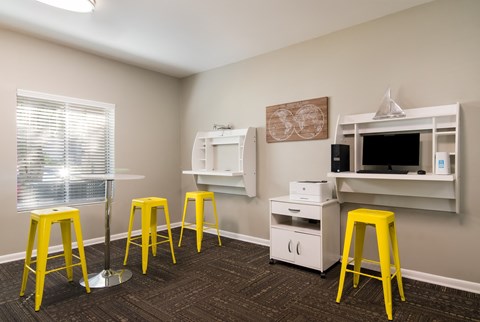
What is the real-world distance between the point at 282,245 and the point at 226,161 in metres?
1.74

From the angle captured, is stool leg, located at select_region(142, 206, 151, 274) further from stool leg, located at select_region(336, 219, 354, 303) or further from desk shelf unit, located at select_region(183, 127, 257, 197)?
stool leg, located at select_region(336, 219, 354, 303)

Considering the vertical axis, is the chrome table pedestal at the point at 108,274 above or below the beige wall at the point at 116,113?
below

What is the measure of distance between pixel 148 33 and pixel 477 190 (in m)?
3.80

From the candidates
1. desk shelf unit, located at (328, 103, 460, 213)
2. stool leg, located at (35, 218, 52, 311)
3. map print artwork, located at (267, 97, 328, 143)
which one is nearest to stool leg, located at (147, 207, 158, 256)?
stool leg, located at (35, 218, 52, 311)

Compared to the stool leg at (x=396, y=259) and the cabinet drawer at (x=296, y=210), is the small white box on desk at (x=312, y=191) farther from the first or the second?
the stool leg at (x=396, y=259)

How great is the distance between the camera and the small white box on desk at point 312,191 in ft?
10.2

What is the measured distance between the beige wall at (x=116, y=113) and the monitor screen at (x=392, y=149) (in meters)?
3.32

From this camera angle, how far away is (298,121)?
3750mm

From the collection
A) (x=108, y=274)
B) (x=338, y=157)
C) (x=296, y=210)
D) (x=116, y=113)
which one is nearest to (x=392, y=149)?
(x=338, y=157)

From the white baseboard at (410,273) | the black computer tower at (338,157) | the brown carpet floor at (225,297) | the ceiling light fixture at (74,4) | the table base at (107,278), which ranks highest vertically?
the ceiling light fixture at (74,4)

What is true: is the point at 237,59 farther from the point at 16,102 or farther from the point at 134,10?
the point at 16,102

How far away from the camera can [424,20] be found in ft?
9.36

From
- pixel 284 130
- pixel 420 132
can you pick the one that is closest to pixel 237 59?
pixel 284 130

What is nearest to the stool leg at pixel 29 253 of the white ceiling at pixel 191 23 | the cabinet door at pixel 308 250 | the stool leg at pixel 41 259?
the stool leg at pixel 41 259
